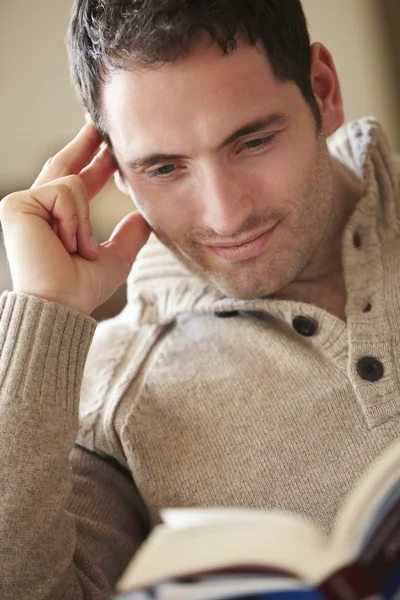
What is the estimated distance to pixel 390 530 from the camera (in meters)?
0.47

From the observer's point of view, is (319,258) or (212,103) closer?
(212,103)

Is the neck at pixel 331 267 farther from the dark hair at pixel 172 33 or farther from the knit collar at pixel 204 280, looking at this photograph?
the dark hair at pixel 172 33

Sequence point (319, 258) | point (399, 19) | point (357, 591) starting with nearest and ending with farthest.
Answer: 1. point (357, 591)
2. point (319, 258)
3. point (399, 19)

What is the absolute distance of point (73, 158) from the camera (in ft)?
4.19

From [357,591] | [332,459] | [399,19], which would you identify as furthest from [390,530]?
[399,19]

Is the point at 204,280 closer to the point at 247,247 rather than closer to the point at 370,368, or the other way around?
the point at 247,247

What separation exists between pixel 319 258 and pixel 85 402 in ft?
1.64

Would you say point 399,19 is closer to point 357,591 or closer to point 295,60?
point 295,60

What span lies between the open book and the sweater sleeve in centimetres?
51

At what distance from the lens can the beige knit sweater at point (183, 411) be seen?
0.98 metres

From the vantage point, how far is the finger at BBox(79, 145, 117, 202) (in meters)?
1.28

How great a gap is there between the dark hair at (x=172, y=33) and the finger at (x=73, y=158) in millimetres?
72

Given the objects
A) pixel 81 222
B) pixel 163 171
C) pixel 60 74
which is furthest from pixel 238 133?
pixel 60 74

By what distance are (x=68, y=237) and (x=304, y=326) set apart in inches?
16.2
